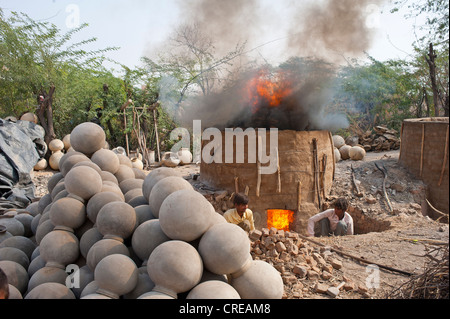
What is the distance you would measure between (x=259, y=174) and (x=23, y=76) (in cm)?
862

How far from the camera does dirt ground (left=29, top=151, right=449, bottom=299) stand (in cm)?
391

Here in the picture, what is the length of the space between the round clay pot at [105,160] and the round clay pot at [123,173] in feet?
0.29

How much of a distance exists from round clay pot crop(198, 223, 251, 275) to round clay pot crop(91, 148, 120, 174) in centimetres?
234

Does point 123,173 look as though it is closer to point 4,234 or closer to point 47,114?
point 4,234

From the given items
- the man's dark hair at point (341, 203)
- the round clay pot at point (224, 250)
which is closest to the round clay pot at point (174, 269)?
the round clay pot at point (224, 250)

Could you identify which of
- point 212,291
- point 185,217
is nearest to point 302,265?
point 212,291

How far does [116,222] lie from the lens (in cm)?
317

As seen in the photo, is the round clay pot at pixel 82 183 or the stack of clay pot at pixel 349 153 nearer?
the round clay pot at pixel 82 183

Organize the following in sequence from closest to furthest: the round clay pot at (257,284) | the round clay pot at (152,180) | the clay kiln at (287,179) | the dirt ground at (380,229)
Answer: the round clay pot at (257,284) < the round clay pot at (152,180) < the dirt ground at (380,229) < the clay kiln at (287,179)

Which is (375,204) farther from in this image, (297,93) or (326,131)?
(297,93)

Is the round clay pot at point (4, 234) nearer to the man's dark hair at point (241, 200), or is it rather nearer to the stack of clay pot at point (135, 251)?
the stack of clay pot at point (135, 251)

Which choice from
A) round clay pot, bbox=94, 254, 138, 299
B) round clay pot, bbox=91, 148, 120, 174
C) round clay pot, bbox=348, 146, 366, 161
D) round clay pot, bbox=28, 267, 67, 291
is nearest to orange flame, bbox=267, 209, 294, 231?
round clay pot, bbox=91, 148, 120, 174

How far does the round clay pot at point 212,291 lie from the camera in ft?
8.22
